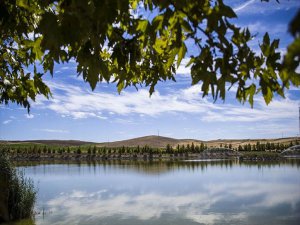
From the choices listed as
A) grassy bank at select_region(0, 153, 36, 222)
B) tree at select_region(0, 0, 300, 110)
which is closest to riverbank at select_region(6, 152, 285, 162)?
grassy bank at select_region(0, 153, 36, 222)

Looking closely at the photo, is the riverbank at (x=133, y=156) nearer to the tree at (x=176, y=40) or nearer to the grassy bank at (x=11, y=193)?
the grassy bank at (x=11, y=193)

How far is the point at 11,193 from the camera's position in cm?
1180

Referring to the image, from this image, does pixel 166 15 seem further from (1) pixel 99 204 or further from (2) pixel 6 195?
(1) pixel 99 204

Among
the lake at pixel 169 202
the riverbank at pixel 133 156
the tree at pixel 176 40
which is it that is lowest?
the lake at pixel 169 202

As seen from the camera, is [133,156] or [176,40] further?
[133,156]

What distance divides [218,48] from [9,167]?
36.4 feet

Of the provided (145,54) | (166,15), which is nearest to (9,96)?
(145,54)

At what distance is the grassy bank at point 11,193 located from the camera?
11.6m

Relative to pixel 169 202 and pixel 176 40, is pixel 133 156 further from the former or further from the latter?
pixel 176 40

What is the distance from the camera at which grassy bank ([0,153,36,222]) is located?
11602mm

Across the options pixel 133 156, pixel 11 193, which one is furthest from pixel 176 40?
pixel 133 156

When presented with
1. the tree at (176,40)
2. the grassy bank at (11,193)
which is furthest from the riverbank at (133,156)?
the tree at (176,40)

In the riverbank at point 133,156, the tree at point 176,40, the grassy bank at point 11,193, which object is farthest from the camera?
the riverbank at point 133,156

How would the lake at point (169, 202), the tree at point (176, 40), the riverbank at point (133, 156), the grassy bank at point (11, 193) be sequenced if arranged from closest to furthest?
the tree at point (176, 40)
the grassy bank at point (11, 193)
the lake at point (169, 202)
the riverbank at point (133, 156)
